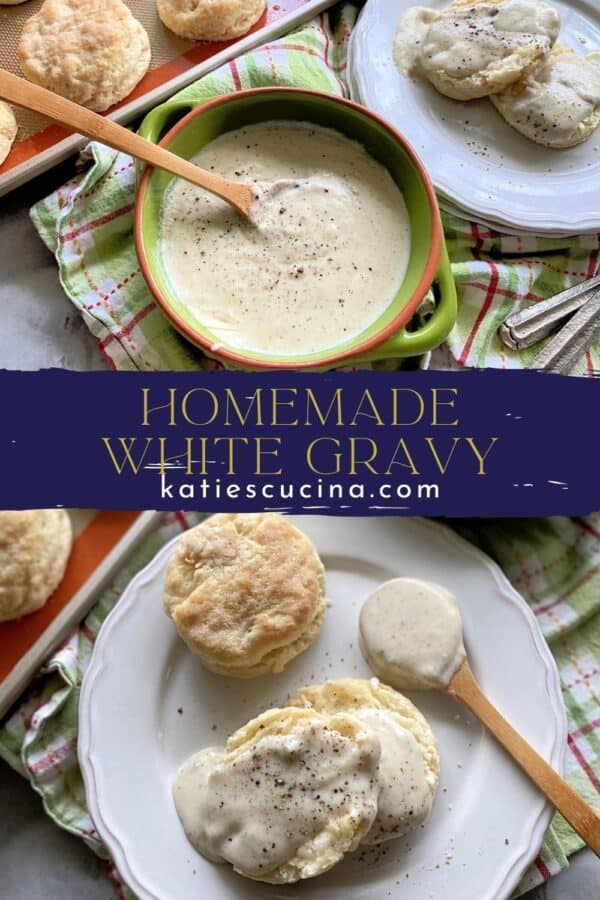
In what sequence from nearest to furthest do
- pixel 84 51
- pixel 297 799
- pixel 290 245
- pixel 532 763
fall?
pixel 297 799 < pixel 532 763 < pixel 290 245 < pixel 84 51

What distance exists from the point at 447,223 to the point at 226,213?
14.6 inches

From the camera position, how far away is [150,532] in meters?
1.42

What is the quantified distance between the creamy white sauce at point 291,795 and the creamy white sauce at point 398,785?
4 centimetres

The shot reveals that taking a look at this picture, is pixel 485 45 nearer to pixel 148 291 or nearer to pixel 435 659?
pixel 148 291

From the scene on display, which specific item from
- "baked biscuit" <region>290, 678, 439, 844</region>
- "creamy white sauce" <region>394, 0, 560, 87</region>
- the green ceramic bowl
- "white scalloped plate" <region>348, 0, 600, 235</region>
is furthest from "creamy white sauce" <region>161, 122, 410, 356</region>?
"baked biscuit" <region>290, 678, 439, 844</region>

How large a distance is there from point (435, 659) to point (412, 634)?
47mm

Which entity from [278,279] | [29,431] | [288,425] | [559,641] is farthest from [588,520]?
[29,431]

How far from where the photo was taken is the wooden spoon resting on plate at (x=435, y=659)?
1.24 meters

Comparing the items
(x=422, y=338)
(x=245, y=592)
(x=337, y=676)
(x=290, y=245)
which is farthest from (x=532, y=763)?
(x=290, y=245)

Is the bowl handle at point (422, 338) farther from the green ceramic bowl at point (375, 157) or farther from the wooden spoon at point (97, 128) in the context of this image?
the wooden spoon at point (97, 128)

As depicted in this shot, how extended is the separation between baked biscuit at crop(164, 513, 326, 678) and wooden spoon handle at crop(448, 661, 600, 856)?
226mm

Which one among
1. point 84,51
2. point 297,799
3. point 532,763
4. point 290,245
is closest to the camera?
point 297,799

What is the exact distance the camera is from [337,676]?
134 centimetres

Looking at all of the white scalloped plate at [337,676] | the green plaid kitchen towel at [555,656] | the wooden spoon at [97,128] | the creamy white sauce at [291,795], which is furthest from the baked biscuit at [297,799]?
the wooden spoon at [97,128]
